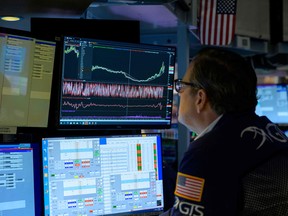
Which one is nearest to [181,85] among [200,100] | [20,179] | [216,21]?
[200,100]

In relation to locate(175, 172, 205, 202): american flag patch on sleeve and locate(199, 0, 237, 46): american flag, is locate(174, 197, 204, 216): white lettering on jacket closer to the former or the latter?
locate(175, 172, 205, 202): american flag patch on sleeve

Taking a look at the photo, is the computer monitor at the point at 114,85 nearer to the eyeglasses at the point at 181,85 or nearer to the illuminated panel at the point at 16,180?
the illuminated panel at the point at 16,180

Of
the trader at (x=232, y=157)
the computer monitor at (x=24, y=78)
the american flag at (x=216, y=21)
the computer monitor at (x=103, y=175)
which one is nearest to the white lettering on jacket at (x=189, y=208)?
the trader at (x=232, y=157)

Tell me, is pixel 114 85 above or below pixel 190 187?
above

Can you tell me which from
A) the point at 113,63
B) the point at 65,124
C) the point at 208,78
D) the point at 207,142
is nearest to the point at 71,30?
the point at 113,63

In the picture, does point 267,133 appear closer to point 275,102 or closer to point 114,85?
point 114,85

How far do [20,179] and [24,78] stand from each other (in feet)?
1.44

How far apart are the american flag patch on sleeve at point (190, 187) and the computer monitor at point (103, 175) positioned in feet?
2.30

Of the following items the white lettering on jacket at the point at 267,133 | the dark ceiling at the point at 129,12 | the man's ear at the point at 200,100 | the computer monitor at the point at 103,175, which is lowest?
the computer monitor at the point at 103,175

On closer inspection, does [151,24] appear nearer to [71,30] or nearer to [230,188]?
[71,30]

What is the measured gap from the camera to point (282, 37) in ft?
18.4

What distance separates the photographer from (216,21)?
13.6 ft

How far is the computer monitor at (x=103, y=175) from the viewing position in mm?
2182

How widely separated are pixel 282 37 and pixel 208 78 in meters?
4.12
